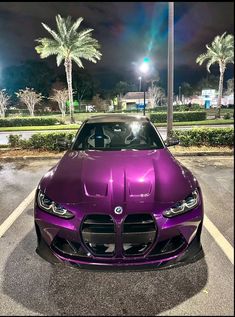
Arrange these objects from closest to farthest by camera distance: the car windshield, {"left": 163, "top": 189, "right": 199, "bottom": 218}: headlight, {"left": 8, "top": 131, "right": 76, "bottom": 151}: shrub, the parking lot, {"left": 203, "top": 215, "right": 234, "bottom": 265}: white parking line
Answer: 1. the parking lot
2. {"left": 163, "top": 189, "right": 199, "bottom": 218}: headlight
3. {"left": 203, "top": 215, "right": 234, "bottom": 265}: white parking line
4. the car windshield
5. {"left": 8, "top": 131, "right": 76, "bottom": 151}: shrub

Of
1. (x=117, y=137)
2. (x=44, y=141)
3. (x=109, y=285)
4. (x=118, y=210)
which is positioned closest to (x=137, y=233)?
(x=118, y=210)

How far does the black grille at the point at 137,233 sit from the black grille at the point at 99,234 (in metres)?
0.11

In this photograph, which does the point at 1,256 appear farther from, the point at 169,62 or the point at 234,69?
the point at 169,62

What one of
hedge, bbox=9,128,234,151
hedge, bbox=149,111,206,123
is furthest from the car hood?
hedge, bbox=149,111,206,123

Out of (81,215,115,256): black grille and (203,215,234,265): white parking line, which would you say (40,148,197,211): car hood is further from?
(203,215,234,265): white parking line

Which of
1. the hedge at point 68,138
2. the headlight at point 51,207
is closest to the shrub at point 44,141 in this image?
the hedge at point 68,138

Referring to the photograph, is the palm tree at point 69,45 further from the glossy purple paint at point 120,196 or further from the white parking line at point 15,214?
→ the glossy purple paint at point 120,196

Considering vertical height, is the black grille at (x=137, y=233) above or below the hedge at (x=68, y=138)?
below

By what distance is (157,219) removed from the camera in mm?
2322

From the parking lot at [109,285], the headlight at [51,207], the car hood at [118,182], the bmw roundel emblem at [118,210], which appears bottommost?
the parking lot at [109,285]

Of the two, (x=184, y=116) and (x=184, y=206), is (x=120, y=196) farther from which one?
(x=184, y=116)

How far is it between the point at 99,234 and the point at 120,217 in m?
0.21

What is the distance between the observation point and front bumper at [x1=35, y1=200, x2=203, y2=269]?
2.29m

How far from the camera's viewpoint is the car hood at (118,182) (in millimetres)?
2420
